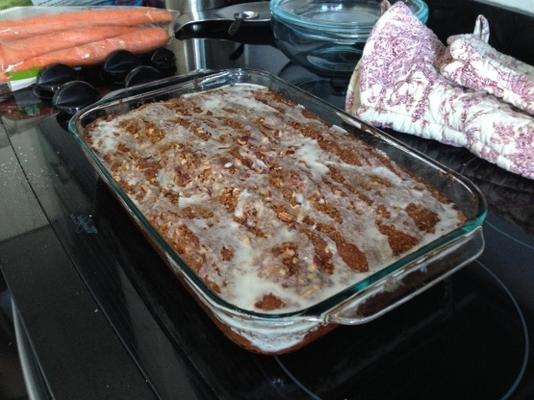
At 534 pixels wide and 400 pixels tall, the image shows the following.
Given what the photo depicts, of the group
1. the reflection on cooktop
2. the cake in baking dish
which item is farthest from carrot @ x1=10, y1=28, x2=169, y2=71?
the reflection on cooktop

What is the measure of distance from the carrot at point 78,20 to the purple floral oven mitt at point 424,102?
2.21ft

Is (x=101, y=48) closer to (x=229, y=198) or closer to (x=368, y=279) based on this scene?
(x=229, y=198)

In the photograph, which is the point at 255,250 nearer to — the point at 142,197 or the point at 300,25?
the point at 142,197

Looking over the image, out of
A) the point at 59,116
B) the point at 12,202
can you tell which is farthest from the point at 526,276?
the point at 59,116

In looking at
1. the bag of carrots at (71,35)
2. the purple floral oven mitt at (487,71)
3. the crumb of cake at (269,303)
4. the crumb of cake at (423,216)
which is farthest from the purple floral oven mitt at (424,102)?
the bag of carrots at (71,35)

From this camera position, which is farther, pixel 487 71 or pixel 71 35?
pixel 71 35

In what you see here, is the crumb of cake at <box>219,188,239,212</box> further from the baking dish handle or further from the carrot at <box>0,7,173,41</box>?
the carrot at <box>0,7,173,41</box>

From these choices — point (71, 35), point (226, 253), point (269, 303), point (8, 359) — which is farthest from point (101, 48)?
point (269, 303)

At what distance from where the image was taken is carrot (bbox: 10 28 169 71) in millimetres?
1241

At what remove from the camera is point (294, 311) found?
528mm

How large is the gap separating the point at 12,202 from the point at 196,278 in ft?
1.54

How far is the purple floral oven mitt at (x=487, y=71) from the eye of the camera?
845mm

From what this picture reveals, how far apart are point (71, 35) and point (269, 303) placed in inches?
39.1

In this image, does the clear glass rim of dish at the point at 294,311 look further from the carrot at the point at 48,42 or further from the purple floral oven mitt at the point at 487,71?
the carrot at the point at 48,42
